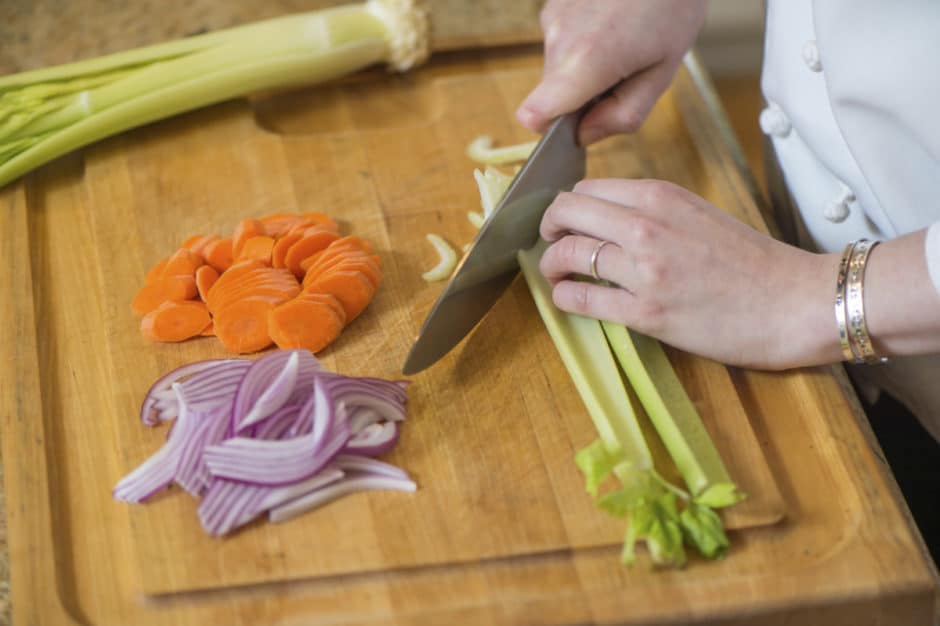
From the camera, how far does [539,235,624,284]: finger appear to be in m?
1.45

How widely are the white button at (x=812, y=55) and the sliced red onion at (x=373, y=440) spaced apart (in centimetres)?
79

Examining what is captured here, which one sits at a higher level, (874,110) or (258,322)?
(874,110)

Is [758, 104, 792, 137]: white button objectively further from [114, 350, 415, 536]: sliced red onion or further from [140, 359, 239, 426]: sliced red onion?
[140, 359, 239, 426]: sliced red onion

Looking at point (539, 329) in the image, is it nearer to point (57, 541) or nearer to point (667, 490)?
point (667, 490)

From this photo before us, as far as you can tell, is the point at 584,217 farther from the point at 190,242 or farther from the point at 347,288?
the point at 190,242

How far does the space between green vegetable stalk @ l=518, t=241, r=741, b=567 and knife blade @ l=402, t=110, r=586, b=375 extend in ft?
0.15

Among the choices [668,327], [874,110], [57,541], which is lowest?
[57,541]

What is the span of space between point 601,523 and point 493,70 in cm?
106

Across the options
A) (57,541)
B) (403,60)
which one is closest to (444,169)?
(403,60)

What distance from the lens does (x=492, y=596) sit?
1253 millimetres

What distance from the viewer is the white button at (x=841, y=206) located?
1.56m

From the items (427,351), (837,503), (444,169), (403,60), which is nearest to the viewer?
(837,503)

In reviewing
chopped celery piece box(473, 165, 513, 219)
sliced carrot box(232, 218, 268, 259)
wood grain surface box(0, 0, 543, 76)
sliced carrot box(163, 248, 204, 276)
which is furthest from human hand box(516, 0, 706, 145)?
sliced carrot box(163, 248, 204, 276)

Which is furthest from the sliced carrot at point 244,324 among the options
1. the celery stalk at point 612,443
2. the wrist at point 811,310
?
the wrist at point 811,310
